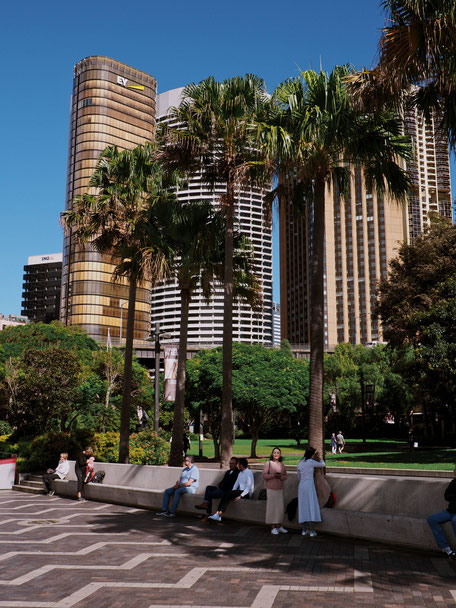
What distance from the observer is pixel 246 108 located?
1664 cm

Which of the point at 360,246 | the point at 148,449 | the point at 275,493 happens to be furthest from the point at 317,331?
the point at 360,246

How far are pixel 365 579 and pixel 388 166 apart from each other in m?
9.47

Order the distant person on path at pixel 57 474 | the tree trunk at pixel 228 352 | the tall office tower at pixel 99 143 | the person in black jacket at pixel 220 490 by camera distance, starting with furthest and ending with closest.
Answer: the tall office tower at pixel 99 143 → the distant person on path at pixel 57 474 → the tree trunk at pixel 228 352 → the person in black jacket at pixel 220 490

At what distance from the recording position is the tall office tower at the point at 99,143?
135000mm

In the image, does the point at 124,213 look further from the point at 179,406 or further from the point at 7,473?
the point at 7,473

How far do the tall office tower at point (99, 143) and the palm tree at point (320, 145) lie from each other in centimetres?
12141

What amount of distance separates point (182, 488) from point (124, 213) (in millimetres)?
11548

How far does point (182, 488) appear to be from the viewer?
43.5ft

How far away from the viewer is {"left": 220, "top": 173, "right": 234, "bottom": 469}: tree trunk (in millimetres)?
15547

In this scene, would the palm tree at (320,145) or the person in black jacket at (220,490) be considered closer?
the person in black jacket at (220,490)

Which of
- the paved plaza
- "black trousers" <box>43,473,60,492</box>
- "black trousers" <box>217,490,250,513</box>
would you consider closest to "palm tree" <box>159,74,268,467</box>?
"black trousers" <box>217,490,250,513</box>

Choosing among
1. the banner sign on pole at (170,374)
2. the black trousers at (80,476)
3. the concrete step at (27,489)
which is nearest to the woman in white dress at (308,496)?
the black trousers at (80,476)

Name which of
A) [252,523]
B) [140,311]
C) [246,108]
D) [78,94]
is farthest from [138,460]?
[78,94]

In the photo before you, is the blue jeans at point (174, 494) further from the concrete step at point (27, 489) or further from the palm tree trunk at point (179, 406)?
the concrete step at point (27, 489)
